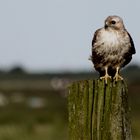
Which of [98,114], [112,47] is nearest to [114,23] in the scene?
[112,47]

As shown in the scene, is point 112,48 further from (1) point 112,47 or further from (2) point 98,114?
(2) point 98,114

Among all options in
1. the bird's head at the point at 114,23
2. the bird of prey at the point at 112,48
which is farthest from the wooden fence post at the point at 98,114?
the bird's head at the point at 114,23

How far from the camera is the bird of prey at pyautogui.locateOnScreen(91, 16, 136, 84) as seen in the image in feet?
25.6

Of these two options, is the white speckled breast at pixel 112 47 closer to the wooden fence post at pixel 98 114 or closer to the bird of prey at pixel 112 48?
the bird of prey at pixel 112 48

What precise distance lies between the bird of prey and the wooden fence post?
2.93 m

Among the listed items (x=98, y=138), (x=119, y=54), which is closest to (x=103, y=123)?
(x=98, y=138)

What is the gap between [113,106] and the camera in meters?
4.59

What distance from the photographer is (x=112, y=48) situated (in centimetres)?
785

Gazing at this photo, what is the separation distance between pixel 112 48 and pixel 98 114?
332 cm

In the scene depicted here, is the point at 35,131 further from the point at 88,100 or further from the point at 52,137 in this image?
the point at 88,100

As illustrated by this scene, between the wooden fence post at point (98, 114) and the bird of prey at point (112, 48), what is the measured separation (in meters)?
2.93

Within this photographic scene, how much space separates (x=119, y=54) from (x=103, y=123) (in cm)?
328

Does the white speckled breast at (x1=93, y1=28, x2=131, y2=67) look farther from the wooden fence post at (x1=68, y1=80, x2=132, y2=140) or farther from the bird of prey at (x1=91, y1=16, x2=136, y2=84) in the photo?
the wooden fence post at (x1=68, y1=80, x2=132, y2=140)

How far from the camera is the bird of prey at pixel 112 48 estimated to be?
25.6 ft
